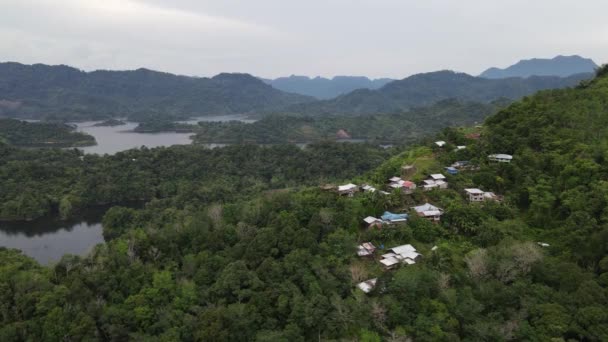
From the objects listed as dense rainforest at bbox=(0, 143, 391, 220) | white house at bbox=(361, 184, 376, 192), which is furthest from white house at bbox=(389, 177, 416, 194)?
dense rainforest at bbox=(0, 143, 391, 220)

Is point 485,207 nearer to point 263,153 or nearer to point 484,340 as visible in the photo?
point 484,340

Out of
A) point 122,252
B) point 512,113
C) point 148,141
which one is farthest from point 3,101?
point 512,113

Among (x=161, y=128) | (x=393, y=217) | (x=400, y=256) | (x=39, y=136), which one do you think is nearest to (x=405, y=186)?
(x=393, y=217)

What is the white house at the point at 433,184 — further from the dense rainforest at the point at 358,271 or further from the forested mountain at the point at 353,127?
the forested mountain at the point at 353,127

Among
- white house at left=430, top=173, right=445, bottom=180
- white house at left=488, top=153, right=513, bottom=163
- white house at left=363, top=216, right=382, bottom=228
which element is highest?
white house at left=488, top=153, right=513, bottom=163

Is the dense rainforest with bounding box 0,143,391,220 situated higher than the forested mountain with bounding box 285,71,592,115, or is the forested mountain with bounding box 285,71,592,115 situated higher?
the forested mountain with bounding box 285,71,592,115

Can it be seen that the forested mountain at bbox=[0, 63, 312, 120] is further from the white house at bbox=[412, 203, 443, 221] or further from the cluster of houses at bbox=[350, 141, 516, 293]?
the white house at bbox=[412, 203, 443, 221]

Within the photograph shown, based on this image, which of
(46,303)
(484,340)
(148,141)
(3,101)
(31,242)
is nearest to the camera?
(484,340)

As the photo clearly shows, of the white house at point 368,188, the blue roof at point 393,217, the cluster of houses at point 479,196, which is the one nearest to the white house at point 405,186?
the white house at point 368,188
